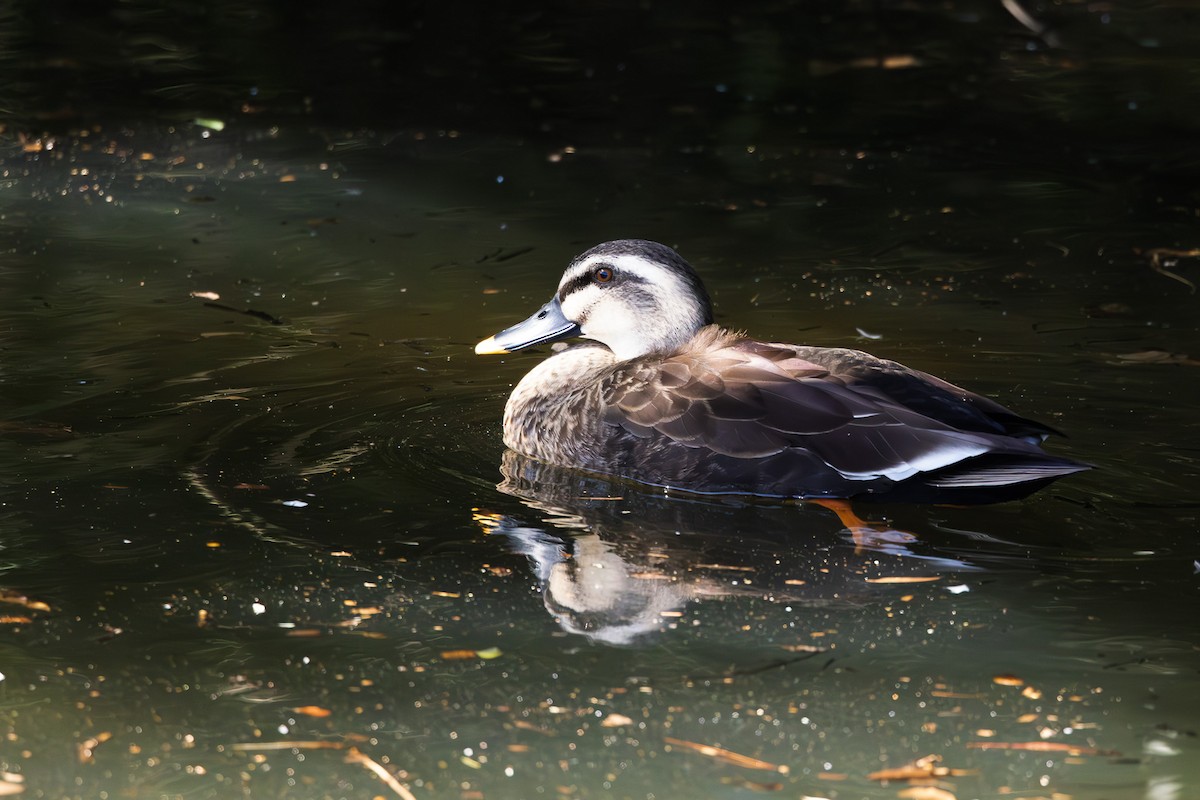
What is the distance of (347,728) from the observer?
4863 millimetres

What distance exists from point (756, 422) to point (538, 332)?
1653 mm

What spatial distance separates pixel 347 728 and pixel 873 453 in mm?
2681

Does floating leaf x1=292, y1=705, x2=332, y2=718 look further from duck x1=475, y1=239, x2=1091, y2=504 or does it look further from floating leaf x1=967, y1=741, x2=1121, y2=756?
duck x1=475, y1=239, x2=1091, y2=504

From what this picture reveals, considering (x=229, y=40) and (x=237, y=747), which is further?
(x=229, y=40)

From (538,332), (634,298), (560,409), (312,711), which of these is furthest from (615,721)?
(538,332)

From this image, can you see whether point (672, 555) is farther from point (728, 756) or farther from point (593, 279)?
point (593, 279)

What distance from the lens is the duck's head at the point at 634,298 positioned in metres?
7.79

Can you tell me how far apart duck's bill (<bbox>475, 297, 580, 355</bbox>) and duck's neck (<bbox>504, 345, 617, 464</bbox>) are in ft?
0.41

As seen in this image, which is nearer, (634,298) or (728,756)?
(728,756)

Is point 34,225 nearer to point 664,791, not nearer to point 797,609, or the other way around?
point 797,609

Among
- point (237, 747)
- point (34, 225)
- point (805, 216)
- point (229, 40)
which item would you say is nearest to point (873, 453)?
point (237, 747)

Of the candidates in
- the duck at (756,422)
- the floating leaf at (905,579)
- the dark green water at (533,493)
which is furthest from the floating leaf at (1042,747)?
the duck at (756,422)

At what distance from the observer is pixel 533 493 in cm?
703

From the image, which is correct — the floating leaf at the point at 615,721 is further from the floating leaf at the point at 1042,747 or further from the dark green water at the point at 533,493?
the floating leaf at the point at 1042,747
